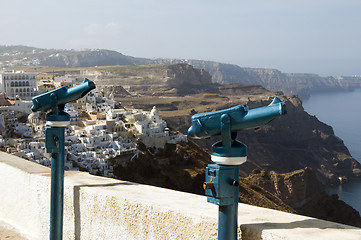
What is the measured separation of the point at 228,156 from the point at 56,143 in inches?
64.4

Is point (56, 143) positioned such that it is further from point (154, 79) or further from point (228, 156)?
point (154, 79)

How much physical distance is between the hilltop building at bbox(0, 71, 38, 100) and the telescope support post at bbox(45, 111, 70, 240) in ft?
134

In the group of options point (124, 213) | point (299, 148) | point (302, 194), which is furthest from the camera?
point (299, 148)

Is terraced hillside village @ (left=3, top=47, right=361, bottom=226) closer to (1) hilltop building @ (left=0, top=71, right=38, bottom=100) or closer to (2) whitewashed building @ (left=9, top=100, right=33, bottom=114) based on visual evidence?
Result: (2) whitewashed building @ (left=9, top=100, right=33, bottom=114)

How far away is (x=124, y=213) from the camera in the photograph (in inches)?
119

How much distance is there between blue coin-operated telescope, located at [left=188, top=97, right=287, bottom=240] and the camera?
2174mm

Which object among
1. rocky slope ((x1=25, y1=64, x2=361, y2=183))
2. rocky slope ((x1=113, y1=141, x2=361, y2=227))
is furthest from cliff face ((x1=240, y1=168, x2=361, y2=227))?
rocky slope ((x1=25, y1=64, x2=361, y2=183))

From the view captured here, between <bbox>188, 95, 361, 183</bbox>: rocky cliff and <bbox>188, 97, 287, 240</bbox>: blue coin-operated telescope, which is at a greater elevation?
<bbox>188, 97, 287, 240</bbox>: blue coin-operated telescope

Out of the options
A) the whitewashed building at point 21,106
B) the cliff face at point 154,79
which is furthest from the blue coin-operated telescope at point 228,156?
the cliff face at point 154,79

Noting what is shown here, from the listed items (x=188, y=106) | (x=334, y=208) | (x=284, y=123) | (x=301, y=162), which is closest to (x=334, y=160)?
(x=301, y=162)

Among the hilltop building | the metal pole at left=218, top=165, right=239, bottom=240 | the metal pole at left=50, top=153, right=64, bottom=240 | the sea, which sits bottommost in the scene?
the sea

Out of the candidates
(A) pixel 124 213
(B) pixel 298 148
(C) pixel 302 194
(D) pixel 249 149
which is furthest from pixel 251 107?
(A) pixel 124 213

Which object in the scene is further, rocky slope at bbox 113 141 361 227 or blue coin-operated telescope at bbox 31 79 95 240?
rocky slope at bbox 113 141 361 227

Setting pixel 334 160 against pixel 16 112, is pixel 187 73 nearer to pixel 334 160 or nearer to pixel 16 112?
pixel 334 160
